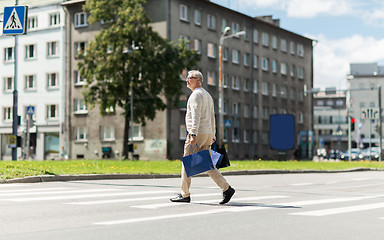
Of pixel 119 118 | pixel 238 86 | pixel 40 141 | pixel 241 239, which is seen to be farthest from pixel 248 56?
pixel 241 239

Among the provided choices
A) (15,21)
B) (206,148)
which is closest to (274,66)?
(15,21)

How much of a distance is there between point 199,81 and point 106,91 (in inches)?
1429

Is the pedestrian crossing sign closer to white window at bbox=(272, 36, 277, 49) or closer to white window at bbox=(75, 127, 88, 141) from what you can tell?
white window at bbox=(75, 127, 88, 141)

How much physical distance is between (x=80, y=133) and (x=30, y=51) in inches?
422

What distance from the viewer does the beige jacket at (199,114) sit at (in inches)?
389

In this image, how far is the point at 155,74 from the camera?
44.9 meters

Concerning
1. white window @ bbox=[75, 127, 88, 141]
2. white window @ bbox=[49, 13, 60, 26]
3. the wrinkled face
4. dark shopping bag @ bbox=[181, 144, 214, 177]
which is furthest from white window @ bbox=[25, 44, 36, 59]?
dark shopping bag @ bbox=[181, 144, 214, 177]

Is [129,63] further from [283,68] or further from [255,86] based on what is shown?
[283,68]

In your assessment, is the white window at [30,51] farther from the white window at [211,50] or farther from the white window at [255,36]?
the white window at [255,36]

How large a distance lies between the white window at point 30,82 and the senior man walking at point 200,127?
5477cm

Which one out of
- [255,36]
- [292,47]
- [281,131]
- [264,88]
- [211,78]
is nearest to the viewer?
[281,131]

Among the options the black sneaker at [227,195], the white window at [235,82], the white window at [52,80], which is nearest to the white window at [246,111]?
the white window at [235,82]

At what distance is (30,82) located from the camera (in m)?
63.2

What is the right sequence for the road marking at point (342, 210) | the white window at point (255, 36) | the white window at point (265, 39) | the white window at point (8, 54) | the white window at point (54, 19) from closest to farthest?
the road marking at point (342, 210), the white window at point (54, 19), the white window at point (8, 54), the white window at point (255, 36), the white window at point (265, 39)
